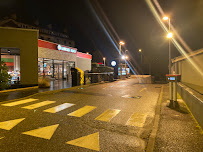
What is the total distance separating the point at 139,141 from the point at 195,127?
A: 7.01ft

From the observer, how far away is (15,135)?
173 inches

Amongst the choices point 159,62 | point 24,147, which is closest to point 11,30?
point 24,147

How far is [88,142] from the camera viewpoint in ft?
12.9

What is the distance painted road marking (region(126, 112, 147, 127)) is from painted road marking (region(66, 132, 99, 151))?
64.3 inches

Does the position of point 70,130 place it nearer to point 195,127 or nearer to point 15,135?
point 15,135

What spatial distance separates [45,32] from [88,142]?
59517 millimetres

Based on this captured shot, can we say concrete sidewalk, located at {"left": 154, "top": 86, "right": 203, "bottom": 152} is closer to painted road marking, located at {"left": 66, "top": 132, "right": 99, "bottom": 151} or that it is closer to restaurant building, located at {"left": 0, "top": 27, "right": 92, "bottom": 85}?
painted road marking, located at {"left": 66, "top": 132, "right": 99, "bottom": 151}

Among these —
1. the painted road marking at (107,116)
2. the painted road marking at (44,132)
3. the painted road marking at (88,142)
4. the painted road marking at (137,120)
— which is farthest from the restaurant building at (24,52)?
the painted road marking at (88,142)

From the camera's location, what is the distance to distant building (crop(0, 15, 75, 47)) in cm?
4562

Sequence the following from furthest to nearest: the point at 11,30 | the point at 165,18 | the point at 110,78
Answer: the point at 110,78 → the point at 11,30 → the point at 165,18

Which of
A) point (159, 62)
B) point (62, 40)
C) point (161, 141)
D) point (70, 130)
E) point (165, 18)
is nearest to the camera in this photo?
point (161, 141)

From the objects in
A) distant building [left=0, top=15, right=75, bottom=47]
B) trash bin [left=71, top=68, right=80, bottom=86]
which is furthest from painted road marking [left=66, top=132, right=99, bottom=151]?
distant building [left=0, top=15, right=75, bottom=47]

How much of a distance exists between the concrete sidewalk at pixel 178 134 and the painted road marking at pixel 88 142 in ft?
4.67

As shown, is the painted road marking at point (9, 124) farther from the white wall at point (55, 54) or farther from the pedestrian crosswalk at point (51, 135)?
the white wall at point (55, 54)
